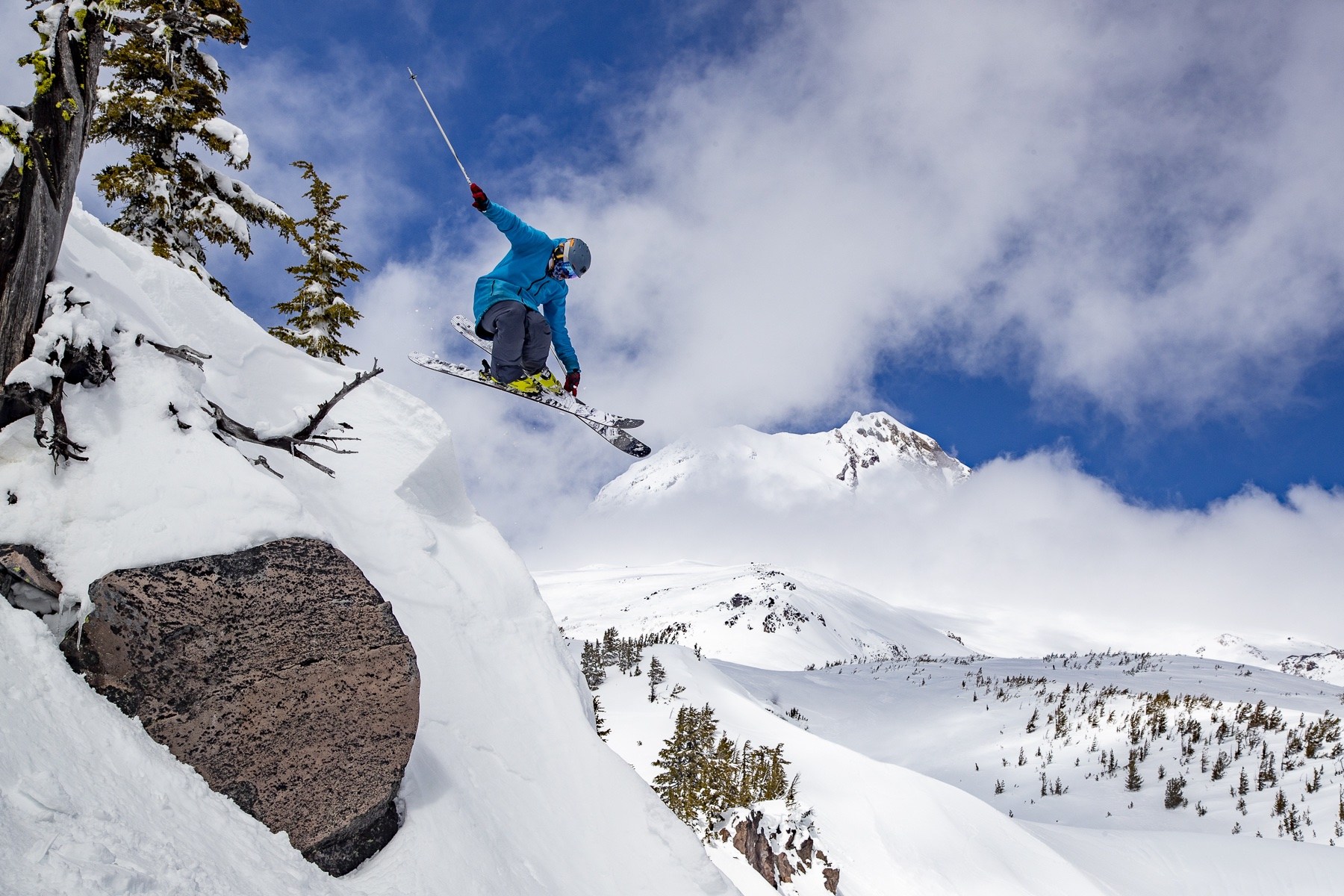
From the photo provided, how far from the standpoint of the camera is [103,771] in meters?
2.41

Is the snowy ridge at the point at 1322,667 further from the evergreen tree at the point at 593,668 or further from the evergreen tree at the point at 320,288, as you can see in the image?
the evergreen tree at the point at 320,288

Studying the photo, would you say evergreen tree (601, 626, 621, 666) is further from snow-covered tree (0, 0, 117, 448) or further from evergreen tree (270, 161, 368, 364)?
snow-covered tree (0, 0, 117, 448)

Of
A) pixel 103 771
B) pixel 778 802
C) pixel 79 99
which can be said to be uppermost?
pixel 79 99

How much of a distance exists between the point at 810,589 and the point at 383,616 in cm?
8088

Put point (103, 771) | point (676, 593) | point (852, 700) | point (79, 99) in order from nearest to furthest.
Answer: point (103, 771)
point (79, 99)
point (852, 700)
point (676, 593)

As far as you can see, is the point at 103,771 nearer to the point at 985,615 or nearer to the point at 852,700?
the point at 852,700

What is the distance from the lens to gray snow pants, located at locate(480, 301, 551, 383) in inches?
359

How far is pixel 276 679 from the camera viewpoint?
3170mm

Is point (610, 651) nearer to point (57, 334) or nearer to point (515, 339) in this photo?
point (515, 339)

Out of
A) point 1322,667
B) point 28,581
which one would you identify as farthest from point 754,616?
point 28,581

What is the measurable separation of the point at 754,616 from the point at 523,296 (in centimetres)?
6081

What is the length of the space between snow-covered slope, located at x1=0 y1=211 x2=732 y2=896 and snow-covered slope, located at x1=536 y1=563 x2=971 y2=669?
49.9 metres

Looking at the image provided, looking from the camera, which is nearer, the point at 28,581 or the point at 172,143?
the point at 28,581

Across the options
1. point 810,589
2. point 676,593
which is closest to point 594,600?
point 676,593
